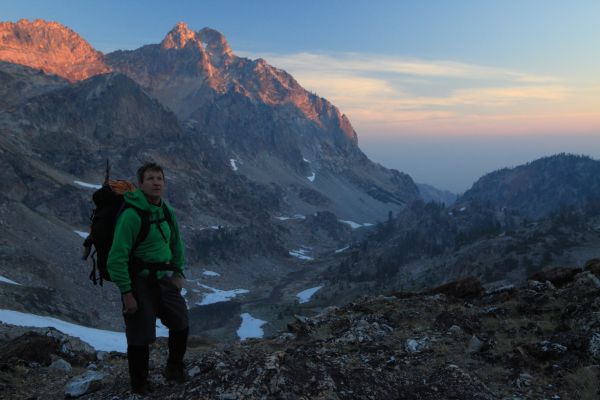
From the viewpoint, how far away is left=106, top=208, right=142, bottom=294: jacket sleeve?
24.8 feet

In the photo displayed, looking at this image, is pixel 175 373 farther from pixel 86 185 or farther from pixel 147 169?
pixel 86 185

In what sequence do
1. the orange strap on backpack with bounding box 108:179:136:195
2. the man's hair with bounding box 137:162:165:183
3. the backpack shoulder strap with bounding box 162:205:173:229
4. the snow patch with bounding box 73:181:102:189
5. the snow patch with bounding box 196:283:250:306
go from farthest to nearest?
the snow patch with bounding box 73:181:102:189 < the snow patch with bounding box 196:283:250:306 < the backpack shoulder strap with bounding box 162:205:173:229 < the man's hair with bounding box 137:162:165:183 < the orange strap on backpack with bounding box 108:179:136:195

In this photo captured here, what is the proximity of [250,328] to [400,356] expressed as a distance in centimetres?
9134

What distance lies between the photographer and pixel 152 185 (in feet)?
26.4

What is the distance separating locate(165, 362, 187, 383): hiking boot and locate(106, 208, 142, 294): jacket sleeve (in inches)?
74.5

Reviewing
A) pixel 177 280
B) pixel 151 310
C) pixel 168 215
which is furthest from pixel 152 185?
pixel 151 310

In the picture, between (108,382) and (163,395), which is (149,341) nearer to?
(163,395)

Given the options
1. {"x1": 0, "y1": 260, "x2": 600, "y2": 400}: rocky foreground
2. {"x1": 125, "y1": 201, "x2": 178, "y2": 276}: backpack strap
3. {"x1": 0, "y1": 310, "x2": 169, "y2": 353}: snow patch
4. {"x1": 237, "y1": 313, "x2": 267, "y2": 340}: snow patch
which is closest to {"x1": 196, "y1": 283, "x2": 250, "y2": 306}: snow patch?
{"x1": 237, "y1": 313, "x2": 267, "y2": 340}: snow patch

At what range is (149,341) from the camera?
816cm

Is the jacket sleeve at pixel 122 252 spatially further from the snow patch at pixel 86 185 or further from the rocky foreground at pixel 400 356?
the snow patch at pixel 86 185

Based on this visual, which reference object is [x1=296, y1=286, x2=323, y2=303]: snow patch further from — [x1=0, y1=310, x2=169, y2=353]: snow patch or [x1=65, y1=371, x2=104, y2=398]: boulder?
[x1=65, y1=371, x2=104, y2=398]: boulder

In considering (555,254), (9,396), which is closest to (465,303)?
(9,396)

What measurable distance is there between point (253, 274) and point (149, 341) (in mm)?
156442

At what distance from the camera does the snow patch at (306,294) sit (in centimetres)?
13050
